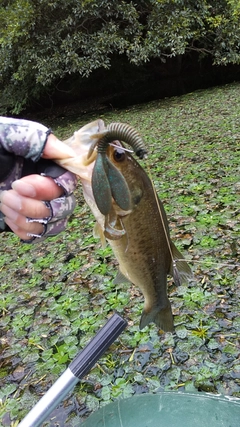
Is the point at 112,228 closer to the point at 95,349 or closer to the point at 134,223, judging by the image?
the point at 134,223

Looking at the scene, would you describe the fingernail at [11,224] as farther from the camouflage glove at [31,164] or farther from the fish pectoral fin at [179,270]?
the fish pectoral fin at [179,270]

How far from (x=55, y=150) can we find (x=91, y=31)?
1047 cm

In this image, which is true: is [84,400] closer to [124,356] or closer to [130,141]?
[124,356]

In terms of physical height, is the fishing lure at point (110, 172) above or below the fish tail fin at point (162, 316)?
above

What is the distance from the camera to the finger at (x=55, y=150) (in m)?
1.22

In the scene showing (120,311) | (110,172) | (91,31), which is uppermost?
(110,172)

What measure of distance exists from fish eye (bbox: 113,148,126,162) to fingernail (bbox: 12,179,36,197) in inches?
10.2

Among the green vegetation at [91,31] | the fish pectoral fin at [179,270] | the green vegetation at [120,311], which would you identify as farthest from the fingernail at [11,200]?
the green vegetation at [91,31]

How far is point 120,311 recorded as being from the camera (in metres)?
3.19

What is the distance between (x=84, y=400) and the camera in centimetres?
254

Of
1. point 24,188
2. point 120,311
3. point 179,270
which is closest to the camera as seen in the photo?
point 24,188

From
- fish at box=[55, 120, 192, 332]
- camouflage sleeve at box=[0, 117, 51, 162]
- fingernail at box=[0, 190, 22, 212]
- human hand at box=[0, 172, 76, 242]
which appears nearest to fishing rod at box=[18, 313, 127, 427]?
fish at box=[55, 120, 192, 332]

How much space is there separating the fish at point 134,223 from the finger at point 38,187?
0.08m

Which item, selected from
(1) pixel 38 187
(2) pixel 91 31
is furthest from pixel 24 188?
(2) pixel 91 31
